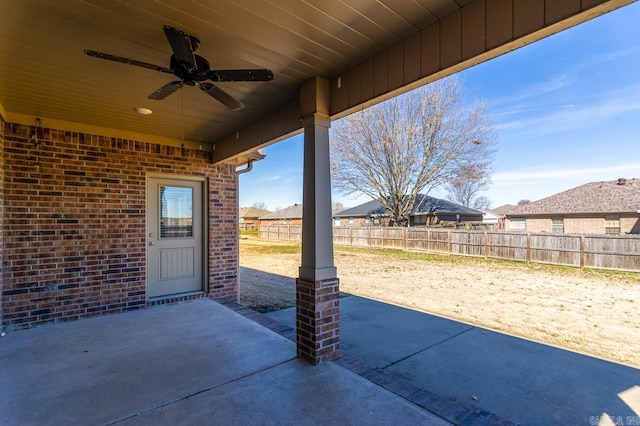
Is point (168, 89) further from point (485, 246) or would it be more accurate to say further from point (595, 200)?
point (595, 200)

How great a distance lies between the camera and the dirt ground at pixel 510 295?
4.29 metres

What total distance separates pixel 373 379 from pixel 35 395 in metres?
2.64

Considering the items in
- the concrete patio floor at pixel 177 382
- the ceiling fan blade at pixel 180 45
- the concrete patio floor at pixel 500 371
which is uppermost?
the ceiling fan blade at pixel 180 45

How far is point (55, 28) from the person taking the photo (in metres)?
2.11

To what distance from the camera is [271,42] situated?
91.4 inches

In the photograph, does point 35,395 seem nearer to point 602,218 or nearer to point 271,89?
point 271,89

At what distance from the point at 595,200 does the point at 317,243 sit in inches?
822

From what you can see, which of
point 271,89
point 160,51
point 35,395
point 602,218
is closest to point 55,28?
point 160,51

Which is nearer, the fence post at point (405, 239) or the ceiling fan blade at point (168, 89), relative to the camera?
the ceiling fan blade at point (168, 89)

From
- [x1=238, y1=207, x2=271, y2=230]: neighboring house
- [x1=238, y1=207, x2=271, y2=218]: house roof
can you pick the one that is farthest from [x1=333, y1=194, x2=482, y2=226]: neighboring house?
[x1=238, y1=207, x2=271, y2=218]: house roof

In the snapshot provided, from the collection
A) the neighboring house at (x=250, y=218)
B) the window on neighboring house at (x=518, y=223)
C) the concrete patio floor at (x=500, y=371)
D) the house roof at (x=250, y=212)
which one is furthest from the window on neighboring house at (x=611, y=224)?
the house roof at (x=250, y=212)

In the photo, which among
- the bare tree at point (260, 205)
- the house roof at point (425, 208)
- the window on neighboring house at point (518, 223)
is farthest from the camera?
the bare tree at point (260, 205)

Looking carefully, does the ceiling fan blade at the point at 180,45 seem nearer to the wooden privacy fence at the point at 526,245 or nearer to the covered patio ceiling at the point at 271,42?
the covered patio ceiling at the point at 271,42

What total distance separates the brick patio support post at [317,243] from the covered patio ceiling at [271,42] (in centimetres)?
18
